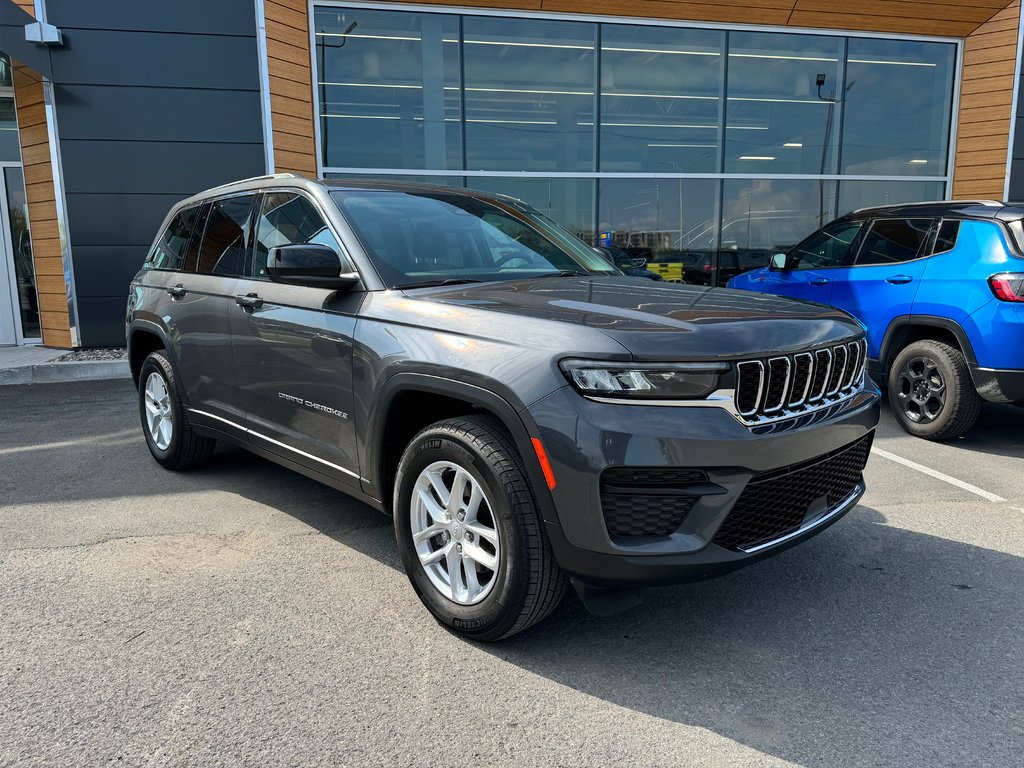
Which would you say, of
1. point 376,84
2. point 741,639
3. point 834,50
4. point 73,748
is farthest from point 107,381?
point 834,50

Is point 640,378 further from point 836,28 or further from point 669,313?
point 836,28

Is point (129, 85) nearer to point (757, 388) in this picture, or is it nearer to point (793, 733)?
point (757, 388)

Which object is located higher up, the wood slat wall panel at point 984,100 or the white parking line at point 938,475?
the wood slat wall panel at point 984,100

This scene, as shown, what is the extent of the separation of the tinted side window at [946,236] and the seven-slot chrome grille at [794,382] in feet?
10.5

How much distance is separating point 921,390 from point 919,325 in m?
0.50

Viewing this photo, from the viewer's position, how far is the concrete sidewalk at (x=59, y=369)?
28.4 ft

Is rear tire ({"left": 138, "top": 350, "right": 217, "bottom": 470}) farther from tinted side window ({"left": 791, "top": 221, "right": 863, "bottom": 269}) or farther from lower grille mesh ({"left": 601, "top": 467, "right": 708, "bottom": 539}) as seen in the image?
tinted side window ({"left": 791, "top": 221, "right": 863, "bottom": 269})

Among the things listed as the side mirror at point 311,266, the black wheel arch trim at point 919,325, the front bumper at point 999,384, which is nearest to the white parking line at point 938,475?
the front bumper at point 999,384

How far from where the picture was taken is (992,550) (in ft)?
11.8

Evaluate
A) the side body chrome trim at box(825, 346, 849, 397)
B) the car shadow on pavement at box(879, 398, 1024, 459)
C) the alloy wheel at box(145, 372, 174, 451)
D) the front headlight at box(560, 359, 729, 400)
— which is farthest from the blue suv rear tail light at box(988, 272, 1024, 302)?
the alloy wheel at box(145, 372, 174, 451)

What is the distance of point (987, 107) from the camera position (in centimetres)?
1218

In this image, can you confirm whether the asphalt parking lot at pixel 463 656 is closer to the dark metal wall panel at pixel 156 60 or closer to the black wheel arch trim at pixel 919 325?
the black wheel arch trim at pixel 919 325

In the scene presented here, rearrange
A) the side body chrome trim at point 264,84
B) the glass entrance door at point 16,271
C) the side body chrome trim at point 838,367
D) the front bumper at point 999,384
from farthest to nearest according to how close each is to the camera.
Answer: the glass entrance door at point 16,271 → the side body chrome trim at point 264,84 → the front bumper at point 999,384 → the side body chrome trim at point 838,367

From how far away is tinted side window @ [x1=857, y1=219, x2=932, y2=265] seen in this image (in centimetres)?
585
